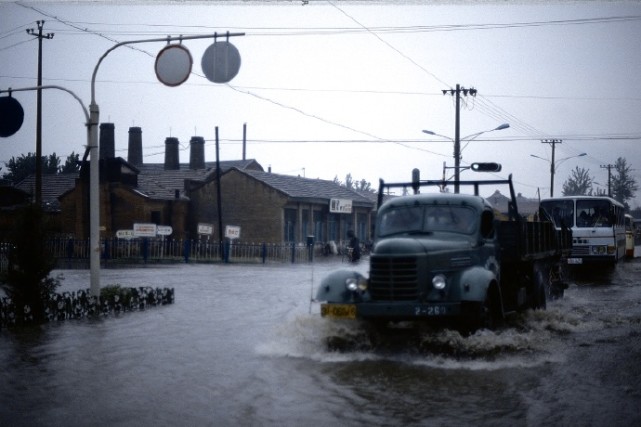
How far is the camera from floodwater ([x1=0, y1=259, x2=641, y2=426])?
7176 millimetres

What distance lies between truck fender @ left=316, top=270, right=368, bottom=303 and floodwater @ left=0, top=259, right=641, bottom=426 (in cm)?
50

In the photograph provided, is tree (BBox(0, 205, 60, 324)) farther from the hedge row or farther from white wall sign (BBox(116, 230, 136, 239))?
white wall sign (BBox(116, 230, 136, 239))

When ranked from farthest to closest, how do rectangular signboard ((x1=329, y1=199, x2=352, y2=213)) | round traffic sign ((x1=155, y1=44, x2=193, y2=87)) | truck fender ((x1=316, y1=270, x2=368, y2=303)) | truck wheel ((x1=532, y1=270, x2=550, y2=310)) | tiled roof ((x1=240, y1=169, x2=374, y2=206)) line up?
1. rectangular signboard ((x1=329, y1=199, x2=352, y2=213))
2. tiled roof ((x1=240, y1=169, x2=374, y2=206))
3. truck wheel ((x1=532, y1=270, x2=550, y2=310))
4. round traffic sign ((x1=155, y1=44, x2=193, y2=87))
5. truck fender ((x1=316, y1=270, x2=368, y2=303))

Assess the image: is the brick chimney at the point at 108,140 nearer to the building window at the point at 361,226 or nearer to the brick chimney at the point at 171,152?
the brick chimney at the point at 171,152

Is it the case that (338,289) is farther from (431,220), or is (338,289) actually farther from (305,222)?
(305,222)

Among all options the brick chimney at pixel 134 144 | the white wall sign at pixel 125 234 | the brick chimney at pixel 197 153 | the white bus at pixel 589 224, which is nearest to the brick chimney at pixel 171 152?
the brick chimney at pixel 197 153

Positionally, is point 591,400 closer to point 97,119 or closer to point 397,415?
point 397,415

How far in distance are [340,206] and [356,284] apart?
40453 mm

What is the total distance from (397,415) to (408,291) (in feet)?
10.8

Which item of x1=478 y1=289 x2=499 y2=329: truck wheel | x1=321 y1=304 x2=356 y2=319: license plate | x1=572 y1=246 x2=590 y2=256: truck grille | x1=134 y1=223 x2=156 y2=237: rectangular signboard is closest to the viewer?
x1=321 y1=304 x2=356 y2=319: license plate

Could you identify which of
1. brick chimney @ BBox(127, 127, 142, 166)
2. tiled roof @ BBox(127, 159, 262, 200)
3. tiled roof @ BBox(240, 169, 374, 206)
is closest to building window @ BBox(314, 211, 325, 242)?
tiled roof @ BBox(240, 169, 374, 206)

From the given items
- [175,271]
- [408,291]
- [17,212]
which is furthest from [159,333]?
[175,271]

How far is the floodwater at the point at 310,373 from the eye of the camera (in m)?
7.18

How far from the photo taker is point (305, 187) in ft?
172
